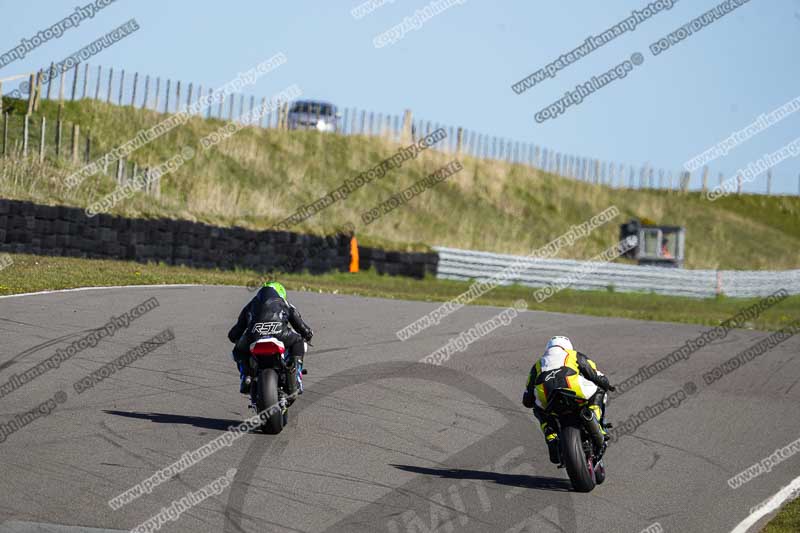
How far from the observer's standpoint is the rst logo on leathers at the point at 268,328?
30.8 ft

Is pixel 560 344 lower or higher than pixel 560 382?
higher

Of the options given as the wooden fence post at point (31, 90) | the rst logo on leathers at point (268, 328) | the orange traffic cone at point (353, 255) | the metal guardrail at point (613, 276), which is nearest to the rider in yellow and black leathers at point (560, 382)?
the rst logo on leathers at point (268, 328)

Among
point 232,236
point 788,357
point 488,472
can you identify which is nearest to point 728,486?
point 488,472

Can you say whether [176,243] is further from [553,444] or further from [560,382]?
[560,382]

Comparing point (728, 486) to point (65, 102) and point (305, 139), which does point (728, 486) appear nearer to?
point (65, 102)

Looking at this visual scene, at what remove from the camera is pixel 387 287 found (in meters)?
26.2

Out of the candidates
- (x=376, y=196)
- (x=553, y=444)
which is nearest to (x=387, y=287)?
(x=553, y=444)

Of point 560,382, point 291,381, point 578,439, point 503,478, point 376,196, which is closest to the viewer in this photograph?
point 578,439

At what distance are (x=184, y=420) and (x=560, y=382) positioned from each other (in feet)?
10.6

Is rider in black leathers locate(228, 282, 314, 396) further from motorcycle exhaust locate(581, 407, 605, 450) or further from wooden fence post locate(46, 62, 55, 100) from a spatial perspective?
wooden fence post locate(46, 62, 55, 100)

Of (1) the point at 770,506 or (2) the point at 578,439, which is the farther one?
(1) the point at 770,506

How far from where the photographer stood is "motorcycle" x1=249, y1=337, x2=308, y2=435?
926 cm

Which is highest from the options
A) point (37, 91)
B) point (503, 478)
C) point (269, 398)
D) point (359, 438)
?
point (37, 91)

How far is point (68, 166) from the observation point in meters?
26.5
